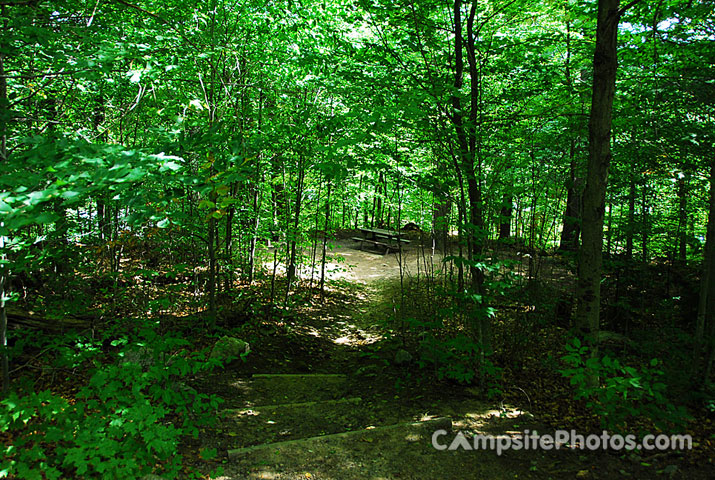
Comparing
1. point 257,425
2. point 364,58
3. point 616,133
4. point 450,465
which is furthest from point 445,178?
point 257,425

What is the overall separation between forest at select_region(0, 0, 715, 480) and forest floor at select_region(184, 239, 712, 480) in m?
0.03

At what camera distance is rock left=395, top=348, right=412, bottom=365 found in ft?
17.1

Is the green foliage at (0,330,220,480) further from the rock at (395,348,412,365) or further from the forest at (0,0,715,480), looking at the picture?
the rock at (395,348,412,365)

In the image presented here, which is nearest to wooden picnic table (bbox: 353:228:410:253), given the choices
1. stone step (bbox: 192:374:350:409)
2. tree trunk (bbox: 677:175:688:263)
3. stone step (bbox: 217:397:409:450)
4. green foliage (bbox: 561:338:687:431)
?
tree trunk (bbox: 677:175:688:263)

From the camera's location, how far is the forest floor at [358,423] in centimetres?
279

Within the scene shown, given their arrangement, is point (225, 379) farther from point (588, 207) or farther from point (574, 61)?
point (574, 61)

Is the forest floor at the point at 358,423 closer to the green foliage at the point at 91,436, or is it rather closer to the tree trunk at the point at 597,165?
the green foliage at the point at 91,436

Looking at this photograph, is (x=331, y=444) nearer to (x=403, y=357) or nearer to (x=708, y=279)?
(x=403, y=357)

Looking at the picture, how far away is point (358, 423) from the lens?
3.71m

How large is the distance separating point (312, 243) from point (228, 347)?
2.99 m

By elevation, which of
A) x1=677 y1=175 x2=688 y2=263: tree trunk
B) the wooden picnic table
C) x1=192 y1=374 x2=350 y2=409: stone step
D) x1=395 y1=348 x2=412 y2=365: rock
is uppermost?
x1=677 y1=175 x2=688 y2=263: tree trunk

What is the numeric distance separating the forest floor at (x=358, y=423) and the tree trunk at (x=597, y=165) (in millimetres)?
938

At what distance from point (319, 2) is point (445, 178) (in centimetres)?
350

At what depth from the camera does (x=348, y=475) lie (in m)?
2.73
